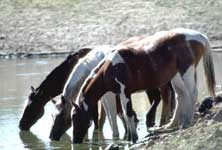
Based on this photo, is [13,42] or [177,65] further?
[13,42]

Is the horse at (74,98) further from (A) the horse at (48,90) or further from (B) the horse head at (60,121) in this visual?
(A) the horse at (48,90)

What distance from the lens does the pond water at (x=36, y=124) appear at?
40.7 feet

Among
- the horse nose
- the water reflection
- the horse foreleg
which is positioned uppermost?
the horse foreleg

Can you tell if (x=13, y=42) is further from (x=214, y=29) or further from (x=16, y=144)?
(x=16, y=144)

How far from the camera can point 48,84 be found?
555 inches

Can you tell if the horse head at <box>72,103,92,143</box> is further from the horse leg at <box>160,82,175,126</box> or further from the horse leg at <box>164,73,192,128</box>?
the horse leg at <box>160,82,175,126</box>

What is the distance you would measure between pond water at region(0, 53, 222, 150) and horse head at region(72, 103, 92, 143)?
20 centimetres

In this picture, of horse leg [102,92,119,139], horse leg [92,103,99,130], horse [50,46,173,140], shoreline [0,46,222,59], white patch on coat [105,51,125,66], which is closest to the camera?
white patch on coat [105,51,125,66]

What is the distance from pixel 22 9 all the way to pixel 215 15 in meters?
9.09

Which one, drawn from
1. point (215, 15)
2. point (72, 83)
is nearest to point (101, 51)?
point (72, 83)

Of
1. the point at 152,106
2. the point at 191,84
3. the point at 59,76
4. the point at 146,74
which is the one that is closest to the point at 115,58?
the point at 146,74

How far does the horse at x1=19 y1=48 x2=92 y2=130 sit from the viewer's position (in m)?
13.9

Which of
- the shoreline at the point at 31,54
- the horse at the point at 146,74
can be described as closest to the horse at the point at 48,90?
the horse at the point at 146,74

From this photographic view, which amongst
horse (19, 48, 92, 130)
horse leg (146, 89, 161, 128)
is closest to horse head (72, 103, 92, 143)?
horse leg (146, 89, 161, 128)
